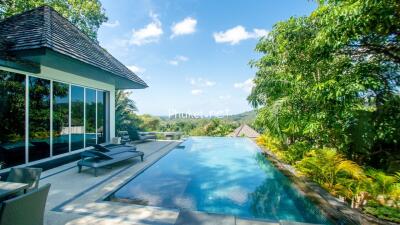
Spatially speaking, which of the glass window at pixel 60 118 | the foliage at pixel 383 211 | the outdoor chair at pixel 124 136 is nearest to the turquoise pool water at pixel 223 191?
the foliage at pixel 383 211

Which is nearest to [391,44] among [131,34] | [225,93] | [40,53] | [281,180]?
[281,180]

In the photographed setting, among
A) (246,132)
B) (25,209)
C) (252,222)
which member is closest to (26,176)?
(25,209)

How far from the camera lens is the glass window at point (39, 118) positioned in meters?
7.91

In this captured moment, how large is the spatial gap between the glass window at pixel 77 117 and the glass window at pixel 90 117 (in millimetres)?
439

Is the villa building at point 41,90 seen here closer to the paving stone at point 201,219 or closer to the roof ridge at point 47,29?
the roof ridge at point 47,29

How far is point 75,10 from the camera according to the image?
1931 centimetres

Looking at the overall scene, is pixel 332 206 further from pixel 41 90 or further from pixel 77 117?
pixel 77 117

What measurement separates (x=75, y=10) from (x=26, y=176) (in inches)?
782

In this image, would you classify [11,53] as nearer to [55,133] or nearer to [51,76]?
[51,76]

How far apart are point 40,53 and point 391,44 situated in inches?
390

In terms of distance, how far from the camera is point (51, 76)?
8.73m

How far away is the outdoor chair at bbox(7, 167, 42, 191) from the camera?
3840mm

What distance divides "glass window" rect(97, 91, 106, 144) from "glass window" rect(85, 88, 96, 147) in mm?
478

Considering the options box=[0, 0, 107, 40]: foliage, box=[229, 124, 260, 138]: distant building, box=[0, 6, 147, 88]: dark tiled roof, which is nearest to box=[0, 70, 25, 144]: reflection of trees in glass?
box=[0, 6, 147, 88]: dark tiled roof
